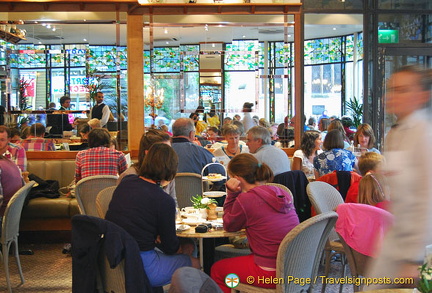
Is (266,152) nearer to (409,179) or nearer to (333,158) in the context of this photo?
(333,158)

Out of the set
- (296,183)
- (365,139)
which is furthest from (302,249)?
(365,139)

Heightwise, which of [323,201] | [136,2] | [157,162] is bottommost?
[323,201]

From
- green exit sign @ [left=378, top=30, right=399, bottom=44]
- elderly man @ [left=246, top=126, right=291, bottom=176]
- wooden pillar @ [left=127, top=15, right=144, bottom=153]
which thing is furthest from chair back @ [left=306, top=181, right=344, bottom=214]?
green exit sign @ [left=378, top=30, right=399, bottom=44]

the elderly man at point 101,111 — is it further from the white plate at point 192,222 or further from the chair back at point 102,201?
the white plate at point 192,222

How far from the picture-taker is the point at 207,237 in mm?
4086

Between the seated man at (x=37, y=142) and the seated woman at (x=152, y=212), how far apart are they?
203 inches

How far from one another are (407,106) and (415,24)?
8.23 meters

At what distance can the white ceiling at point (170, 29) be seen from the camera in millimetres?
9188

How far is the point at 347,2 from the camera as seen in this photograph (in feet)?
32.4

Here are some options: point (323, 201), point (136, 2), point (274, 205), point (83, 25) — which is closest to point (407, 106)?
point (274, 205)

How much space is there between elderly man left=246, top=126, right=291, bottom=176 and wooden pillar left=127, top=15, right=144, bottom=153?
317 cm

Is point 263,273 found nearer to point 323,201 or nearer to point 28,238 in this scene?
point 323,201

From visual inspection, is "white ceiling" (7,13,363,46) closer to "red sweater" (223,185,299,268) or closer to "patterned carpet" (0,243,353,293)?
"patterned carpet" (0,243,353,293)

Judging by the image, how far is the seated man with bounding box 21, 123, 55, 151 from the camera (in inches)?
344
